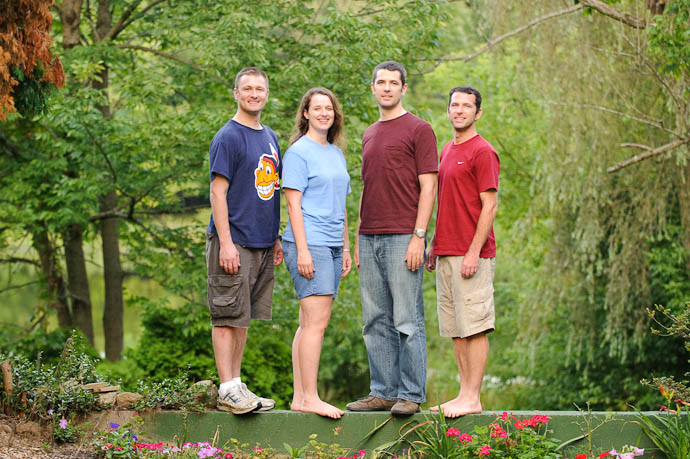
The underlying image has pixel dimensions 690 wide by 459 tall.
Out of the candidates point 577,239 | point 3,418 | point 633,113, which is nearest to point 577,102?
point 633,113

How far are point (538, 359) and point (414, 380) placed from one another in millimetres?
10251

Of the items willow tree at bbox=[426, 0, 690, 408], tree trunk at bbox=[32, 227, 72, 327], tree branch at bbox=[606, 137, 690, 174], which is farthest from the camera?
tree trunk at bbox=[32, 227, 72, 327]

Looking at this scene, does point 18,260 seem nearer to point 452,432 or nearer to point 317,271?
point 317,271

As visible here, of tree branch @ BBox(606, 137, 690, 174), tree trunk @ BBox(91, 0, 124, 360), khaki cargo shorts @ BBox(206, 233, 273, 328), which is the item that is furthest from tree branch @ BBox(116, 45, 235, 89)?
khaki cargo shorts @ BBox(206, 233, 273, 328)

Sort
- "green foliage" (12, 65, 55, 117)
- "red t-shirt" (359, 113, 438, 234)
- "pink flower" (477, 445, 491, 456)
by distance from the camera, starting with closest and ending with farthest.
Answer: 1. "pink flower" (477, 445, 491, 456)
2. "red t-shirt" (359, 113, 438, 234)
3. "green foliage" (12, 65, 55, 117)

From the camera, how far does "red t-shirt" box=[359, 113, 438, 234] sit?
418 cm

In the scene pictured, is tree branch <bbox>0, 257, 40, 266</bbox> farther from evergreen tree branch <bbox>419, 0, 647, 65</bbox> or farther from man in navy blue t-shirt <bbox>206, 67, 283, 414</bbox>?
man in navy blue t-shirt <bbox>206, 67, 283, 414</bbox>

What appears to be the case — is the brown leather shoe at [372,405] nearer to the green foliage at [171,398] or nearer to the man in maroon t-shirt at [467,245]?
the man in maroon t-shirt at [467,245]

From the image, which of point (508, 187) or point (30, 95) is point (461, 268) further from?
point (508, 187)

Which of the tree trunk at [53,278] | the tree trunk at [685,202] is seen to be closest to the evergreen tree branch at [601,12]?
the tree trunk at [685,202]

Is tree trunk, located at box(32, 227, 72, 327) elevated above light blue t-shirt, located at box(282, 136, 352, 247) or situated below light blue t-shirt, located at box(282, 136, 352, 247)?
below

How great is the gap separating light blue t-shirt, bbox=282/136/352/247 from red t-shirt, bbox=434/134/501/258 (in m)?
0.59

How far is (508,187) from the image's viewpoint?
16.1 metres

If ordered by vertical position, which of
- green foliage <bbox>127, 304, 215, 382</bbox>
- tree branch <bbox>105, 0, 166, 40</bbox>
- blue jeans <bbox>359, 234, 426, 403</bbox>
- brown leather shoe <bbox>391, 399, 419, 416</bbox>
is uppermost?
tree branch <bbox>105, 0, 166, 40</bbox>
